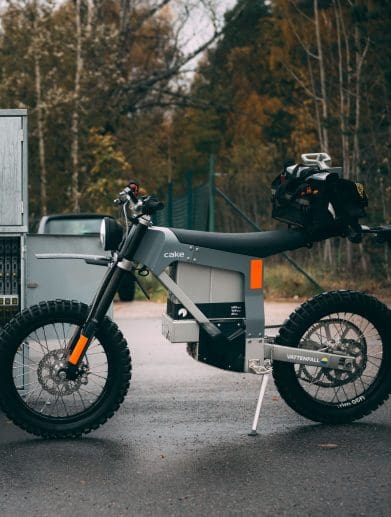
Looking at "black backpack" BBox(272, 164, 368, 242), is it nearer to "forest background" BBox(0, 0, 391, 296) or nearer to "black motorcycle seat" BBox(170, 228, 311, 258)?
"black motorcycle seat" BBox(170, 228, 311, 258)

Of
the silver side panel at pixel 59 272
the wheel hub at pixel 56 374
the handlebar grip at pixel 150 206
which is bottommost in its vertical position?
the wheel hub at pixel 56 374

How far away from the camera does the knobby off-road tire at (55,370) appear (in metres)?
6.17

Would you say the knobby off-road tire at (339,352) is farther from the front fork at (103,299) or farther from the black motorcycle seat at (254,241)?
the front fork at (103,299)

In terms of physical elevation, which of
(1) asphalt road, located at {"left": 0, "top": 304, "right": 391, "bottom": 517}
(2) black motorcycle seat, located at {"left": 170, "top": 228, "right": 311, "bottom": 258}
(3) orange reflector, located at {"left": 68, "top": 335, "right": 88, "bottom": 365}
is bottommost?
(1) asphalt road, located at {"left": 0, "top": 304, "right": 391, "bottom": 517}

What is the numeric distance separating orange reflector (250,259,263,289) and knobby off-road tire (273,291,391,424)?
0.93 ft

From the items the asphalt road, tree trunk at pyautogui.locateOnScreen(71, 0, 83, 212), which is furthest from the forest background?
the asphalt road

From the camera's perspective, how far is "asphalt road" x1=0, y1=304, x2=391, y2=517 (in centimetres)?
479

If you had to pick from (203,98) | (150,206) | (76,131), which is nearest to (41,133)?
(76,131)

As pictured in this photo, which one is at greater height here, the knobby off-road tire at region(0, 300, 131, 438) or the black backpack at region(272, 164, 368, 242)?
the black backpack at region(272, 164, 368, 242)

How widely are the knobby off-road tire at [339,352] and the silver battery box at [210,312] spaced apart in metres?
0.28

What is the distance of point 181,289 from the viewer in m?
6.38

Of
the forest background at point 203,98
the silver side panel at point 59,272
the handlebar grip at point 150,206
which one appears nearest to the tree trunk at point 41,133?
the forest background at point 203,98

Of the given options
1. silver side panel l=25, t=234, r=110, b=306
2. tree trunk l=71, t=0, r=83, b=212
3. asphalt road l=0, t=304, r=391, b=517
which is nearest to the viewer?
asphalt road l=0, t=304, r=391, b=517

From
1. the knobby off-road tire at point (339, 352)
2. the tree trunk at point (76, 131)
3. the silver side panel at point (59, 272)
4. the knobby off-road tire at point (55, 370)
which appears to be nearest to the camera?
the knobby off-road tire at point (55, 370)
